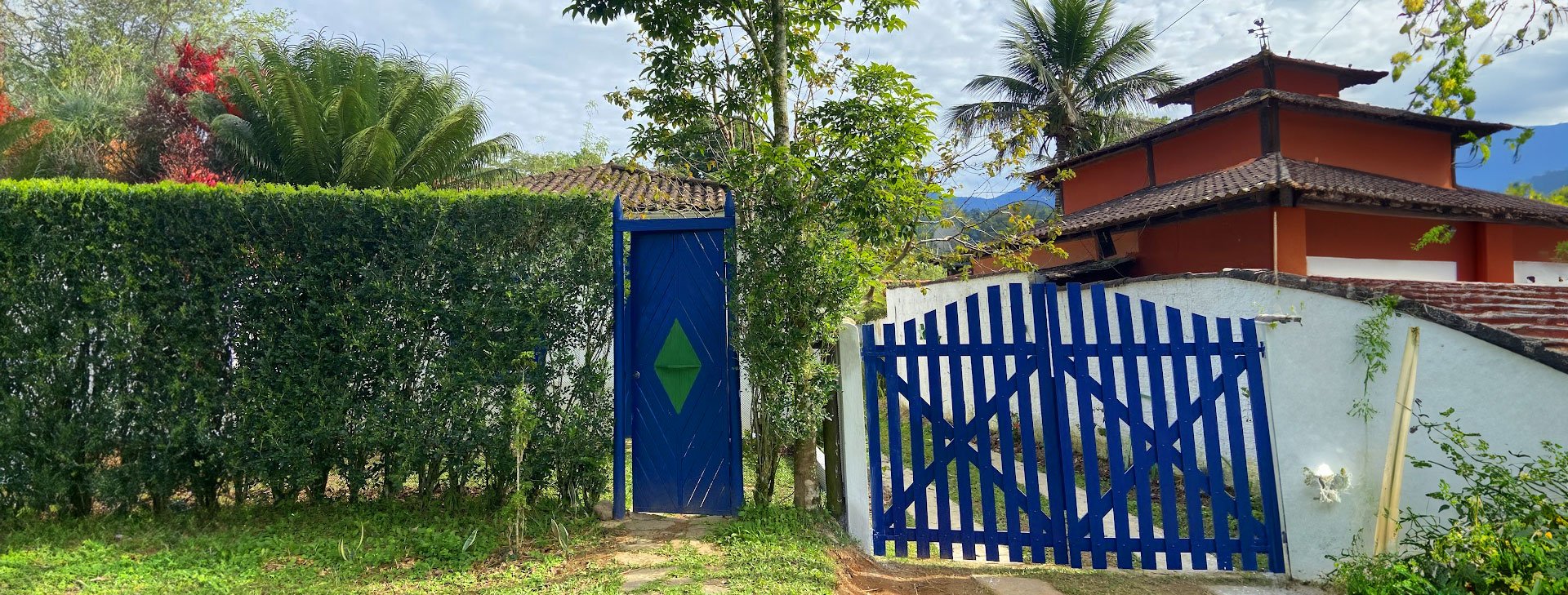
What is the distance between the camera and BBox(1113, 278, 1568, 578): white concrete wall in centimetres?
357

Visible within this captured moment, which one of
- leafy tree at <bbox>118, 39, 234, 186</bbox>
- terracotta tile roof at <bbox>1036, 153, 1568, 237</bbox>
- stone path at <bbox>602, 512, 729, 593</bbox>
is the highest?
leafy tree at <bbox>118, 39, 234, 186</bbox>

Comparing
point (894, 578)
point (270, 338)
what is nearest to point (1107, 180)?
point (894, 578)

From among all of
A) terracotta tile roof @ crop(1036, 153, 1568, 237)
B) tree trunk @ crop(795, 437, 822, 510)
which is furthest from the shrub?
terracotta tile roof @ crop(1036, 153, 1568, 237)

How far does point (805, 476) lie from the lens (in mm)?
4605

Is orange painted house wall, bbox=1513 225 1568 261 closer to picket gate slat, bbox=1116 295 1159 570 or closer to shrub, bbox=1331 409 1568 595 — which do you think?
shrub, bbox=1331 409 1568 595

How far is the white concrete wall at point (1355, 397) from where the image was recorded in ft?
11.7

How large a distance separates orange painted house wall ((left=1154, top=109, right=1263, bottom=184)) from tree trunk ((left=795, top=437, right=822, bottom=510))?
11.5 meters

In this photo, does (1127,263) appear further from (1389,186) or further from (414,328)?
(414,328)

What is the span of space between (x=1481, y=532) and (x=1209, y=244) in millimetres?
8711

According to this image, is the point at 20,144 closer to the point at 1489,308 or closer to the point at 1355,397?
the point at 1355,397

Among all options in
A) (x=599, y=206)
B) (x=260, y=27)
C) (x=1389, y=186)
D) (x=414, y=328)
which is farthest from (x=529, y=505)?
(x=260, y=27)

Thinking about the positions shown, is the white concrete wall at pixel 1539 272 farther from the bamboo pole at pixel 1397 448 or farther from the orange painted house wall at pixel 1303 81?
the bamboo pole at pixel 1397 448

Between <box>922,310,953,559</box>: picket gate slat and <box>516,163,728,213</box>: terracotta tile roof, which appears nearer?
<box>922,310,953,559</box>: picket gate slat

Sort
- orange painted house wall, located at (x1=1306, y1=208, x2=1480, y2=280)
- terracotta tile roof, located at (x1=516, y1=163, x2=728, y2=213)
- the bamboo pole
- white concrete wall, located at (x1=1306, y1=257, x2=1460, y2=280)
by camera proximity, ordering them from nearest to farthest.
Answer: the bamboo pole, white concrete wall, located at (x1=1306, y1=257, x2=1460, y2=280), orange painted house wall, located at (x1=1306, y1=208, x2=1480, y2=280), terracotta tile roof, located at (x1=516, y1=163, x2=728, y2=213)
